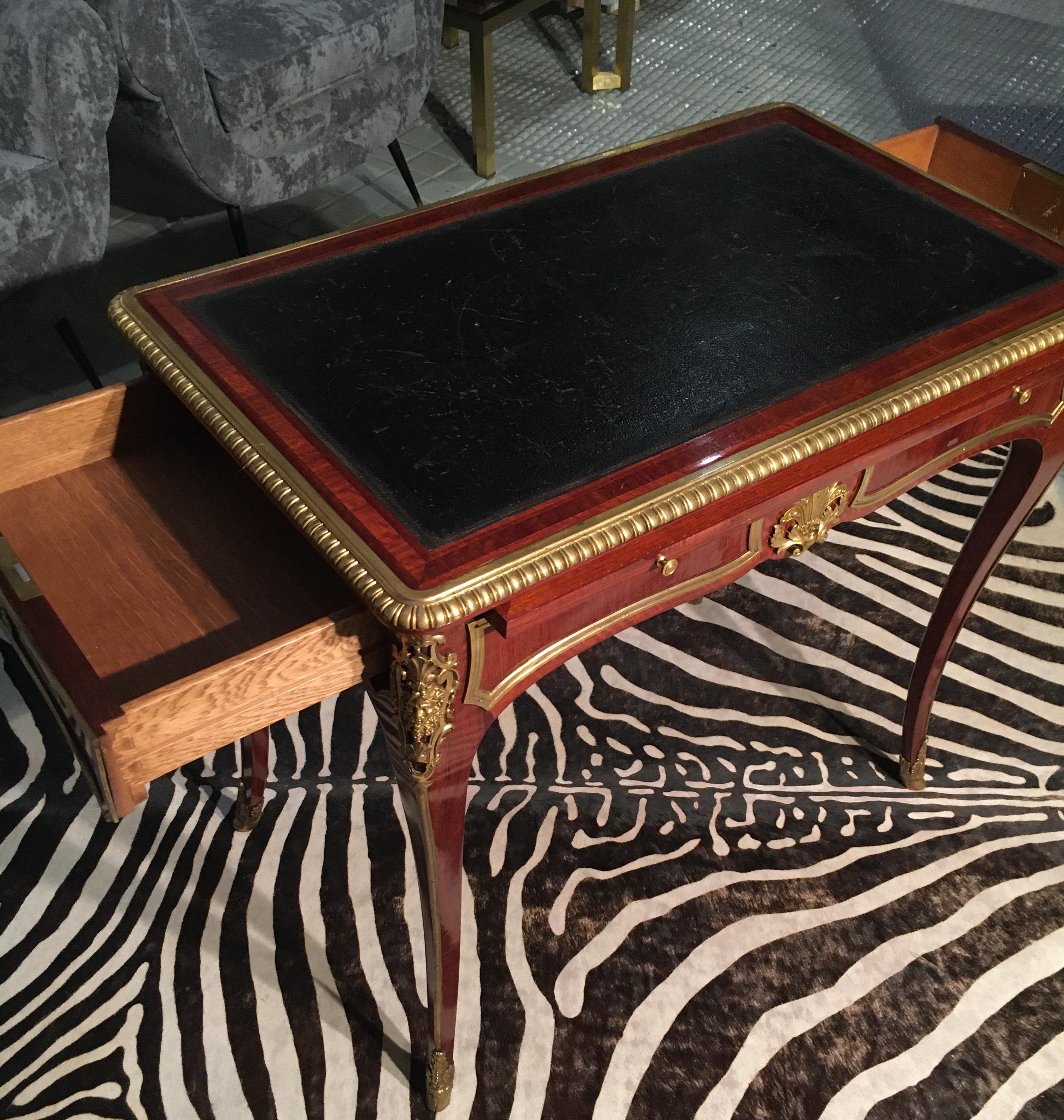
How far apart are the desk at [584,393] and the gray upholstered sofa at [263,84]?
725mm

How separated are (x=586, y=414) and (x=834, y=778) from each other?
673 mm

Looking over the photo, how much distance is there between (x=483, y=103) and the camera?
215 cm

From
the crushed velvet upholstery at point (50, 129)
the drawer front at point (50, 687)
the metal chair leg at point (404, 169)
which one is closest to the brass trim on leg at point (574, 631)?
the drawer front at point (50, 687)

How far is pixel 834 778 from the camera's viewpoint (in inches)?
51.6

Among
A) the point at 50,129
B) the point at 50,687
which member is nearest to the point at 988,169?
the point at 50,129

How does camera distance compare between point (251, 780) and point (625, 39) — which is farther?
point (625, 39)

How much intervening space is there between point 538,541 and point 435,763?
17cm

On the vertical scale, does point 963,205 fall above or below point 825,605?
above

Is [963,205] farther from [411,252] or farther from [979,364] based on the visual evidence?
[411,252]

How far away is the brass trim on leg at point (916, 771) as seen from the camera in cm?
128

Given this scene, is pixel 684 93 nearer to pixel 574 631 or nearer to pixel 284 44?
pixel 284 44

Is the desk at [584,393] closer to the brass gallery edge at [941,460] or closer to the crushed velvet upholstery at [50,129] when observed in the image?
the brass gallery edge at [941,460]

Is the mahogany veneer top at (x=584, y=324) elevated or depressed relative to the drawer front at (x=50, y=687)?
elevated

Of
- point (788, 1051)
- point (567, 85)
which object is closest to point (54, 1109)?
point (788, 1051)
